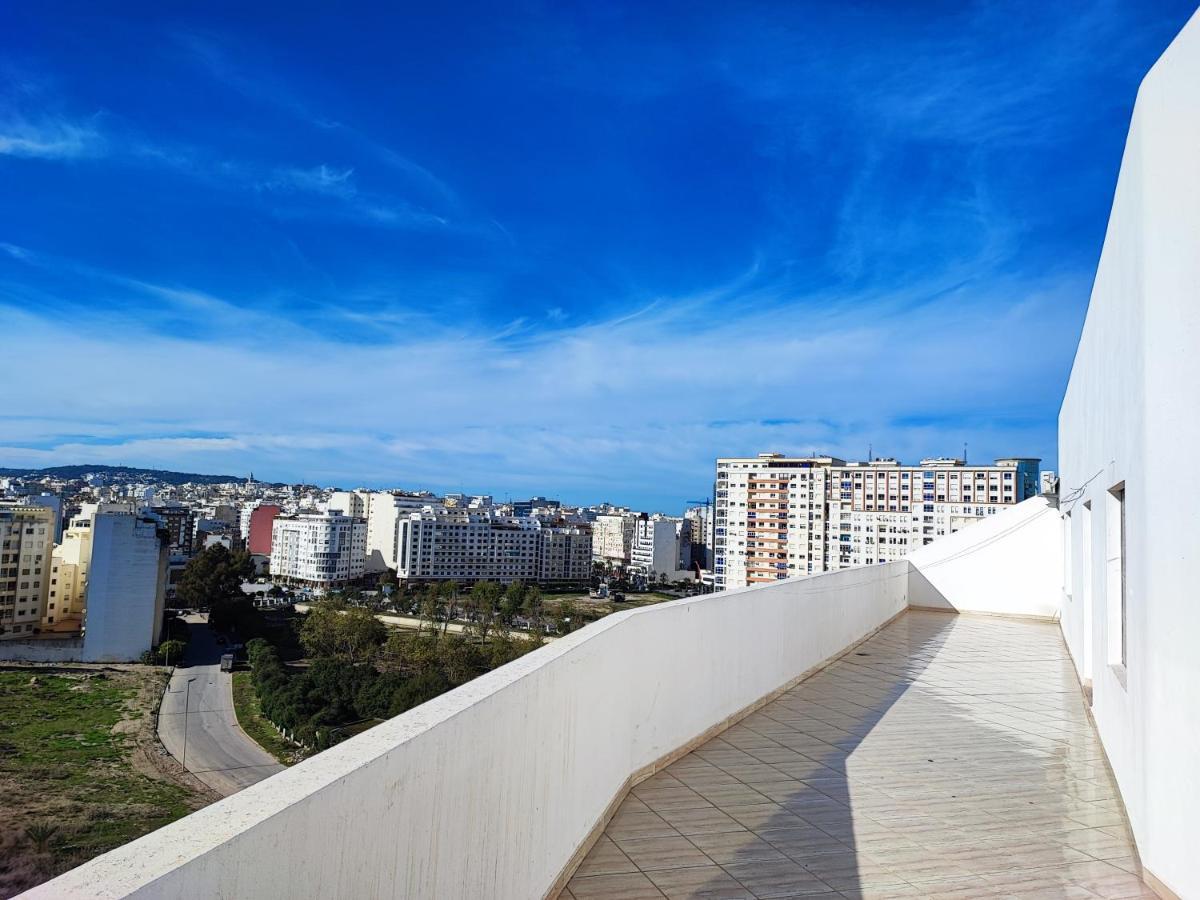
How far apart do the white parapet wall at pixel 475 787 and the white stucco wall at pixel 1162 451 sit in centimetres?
181

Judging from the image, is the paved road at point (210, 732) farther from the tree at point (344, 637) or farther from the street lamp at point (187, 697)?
the tree at point (344, 637)

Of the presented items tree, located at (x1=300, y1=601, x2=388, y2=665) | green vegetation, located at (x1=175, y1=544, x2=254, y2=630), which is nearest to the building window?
tree, located at (x1=300, y1=601, x2=388, y2=665)

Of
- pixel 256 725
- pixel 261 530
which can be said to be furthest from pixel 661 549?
pixel 256 725

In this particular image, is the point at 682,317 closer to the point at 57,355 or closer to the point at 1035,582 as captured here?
the point at 1035,582

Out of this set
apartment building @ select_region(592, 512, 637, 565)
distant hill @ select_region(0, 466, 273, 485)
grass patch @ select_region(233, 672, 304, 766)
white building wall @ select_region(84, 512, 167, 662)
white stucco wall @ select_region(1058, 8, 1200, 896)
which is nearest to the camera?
white stucco wall @ select_region(1058, 8, 1200, 896)

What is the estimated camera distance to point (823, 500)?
6544cm

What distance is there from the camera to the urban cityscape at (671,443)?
2.36 m

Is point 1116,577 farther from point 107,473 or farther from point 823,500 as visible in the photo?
point 107,473

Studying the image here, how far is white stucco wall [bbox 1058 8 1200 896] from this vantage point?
227 centimetres

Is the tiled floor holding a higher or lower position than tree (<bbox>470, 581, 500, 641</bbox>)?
higher

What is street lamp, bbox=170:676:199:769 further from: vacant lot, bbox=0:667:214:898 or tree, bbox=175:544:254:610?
tree, bbox=175:544:254:610

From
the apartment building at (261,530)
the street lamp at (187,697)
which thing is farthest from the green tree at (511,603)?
the apartment building at (261,530)

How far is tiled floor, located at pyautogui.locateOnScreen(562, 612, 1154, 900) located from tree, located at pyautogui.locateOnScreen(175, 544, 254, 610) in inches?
2455

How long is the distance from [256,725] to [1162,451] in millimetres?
40610
